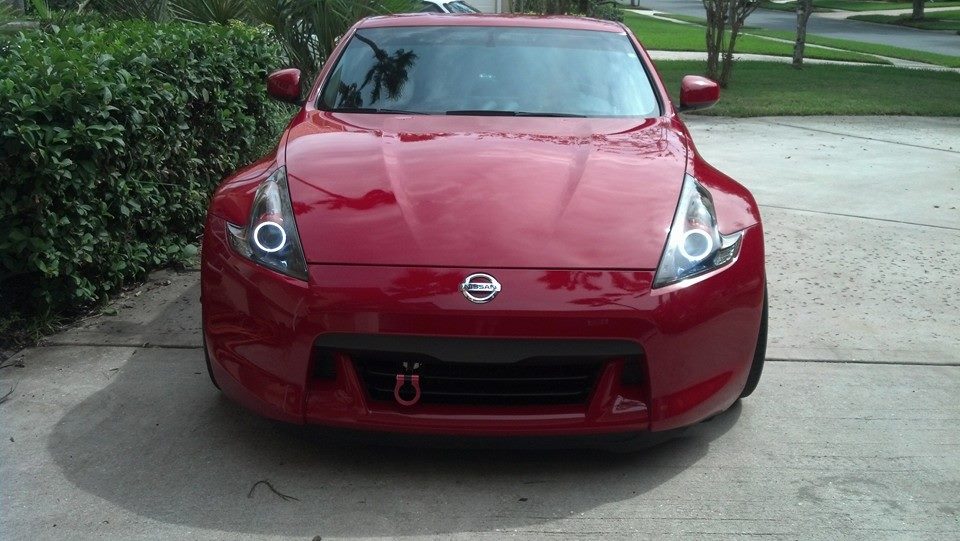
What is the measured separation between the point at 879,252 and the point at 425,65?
10.5ft

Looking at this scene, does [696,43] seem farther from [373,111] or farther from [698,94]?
[373,111]

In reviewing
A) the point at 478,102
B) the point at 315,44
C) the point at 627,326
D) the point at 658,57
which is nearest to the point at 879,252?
the point at 478,102

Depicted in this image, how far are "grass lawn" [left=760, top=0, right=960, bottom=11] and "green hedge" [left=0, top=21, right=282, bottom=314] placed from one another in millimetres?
45603

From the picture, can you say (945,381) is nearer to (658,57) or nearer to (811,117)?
(811,117)

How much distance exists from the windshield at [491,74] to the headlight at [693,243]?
3.36 ft

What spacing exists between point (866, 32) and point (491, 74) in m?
33.3

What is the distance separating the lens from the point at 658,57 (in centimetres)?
2062

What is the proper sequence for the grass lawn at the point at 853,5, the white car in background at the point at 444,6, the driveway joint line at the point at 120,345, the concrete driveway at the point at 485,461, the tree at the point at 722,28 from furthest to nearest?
the grass lawn at the point at 853,5
the tree at the point at 722,28
the white car in background at the point at 444,6
the driveway joint line at the point at 120,345
the concrete driveway at the point at 485,461

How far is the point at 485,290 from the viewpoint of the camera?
10.8 feet

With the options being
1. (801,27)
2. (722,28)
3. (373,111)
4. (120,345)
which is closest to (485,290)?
(373,111)

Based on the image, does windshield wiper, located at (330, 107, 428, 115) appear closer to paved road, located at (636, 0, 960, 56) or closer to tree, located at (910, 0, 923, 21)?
paved road, located at (636, 0, 960, 56)

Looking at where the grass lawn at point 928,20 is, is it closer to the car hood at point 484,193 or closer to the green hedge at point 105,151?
the green hedge at point 105,151

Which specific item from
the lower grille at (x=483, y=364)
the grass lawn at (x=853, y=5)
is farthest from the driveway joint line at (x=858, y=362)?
the grass lawn at (x=853, y=5)

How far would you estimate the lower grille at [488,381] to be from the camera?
3344 mm
